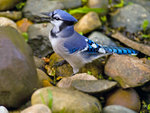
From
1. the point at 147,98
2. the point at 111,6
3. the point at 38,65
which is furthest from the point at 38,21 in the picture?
the point at 147,98

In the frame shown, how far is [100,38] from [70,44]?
3.73ft

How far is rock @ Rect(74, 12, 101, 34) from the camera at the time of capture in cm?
477

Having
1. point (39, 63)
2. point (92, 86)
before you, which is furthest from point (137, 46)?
point (39, 63)

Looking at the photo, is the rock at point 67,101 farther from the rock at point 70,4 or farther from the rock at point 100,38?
the rock at point 70,4

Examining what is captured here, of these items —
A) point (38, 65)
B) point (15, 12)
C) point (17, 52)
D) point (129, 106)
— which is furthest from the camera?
point (15, 12)

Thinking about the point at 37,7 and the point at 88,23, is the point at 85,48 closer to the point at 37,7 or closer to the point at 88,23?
the point at 88,23

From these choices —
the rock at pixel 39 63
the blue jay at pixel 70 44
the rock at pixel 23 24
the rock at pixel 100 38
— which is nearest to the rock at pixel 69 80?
the blue jay at pixel 70 44

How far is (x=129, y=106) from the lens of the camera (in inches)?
119

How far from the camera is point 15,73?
275 centimetres

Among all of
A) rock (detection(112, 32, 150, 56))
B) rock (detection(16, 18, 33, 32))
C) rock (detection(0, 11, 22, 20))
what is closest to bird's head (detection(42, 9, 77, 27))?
rock (detection(112, 32, 150, 56))

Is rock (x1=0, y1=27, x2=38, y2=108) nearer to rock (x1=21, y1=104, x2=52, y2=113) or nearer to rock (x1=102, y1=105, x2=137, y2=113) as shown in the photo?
rock (x1=21, y1=104, x2=52, y2=113)

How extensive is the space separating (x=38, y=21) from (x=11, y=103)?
2.46 metres

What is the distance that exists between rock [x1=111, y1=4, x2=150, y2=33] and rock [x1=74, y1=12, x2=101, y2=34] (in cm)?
64

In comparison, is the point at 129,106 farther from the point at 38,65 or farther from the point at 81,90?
the point at 38,65
